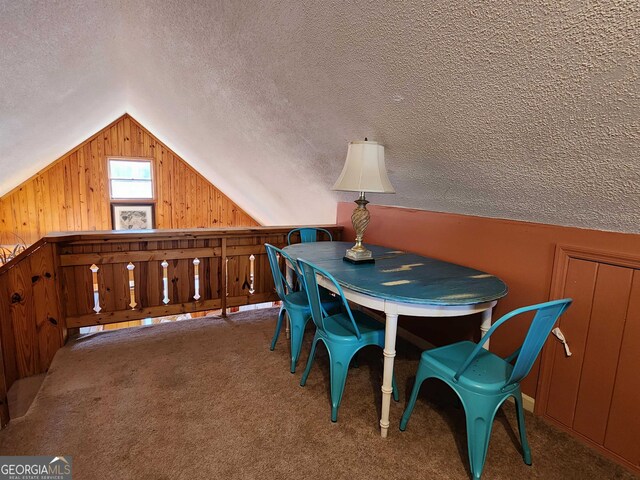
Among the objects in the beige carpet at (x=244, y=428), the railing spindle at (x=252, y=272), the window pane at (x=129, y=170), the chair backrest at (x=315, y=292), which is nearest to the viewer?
the beige carpet at (x=244, y=428)

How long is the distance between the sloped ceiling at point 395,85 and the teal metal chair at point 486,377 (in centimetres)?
62

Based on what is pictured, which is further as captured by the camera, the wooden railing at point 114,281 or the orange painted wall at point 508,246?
the wooden railing at point 114,281

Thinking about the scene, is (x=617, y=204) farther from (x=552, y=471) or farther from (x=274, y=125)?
(x=274, y=125)

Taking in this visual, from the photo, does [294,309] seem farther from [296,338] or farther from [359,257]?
[359,257]

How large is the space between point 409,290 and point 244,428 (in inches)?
39.8

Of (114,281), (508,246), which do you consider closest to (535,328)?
(508,246)


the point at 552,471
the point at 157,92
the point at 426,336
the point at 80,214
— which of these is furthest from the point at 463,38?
the point at 80,214

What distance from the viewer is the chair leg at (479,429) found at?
139 centimetres

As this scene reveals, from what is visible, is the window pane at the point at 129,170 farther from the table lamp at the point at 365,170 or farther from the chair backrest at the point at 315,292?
the chair backrest at the point at 315,292

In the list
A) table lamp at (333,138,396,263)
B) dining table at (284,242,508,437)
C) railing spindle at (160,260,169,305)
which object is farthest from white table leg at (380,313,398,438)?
railing spindle at (160,260,169,305)

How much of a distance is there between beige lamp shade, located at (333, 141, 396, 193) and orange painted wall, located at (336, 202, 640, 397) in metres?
0.62

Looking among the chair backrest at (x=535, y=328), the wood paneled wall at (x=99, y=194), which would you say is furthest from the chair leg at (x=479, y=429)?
the wood paneled wall at (x=99, y=194)

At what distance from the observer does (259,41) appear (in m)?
2.26

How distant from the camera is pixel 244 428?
172 centimetres
